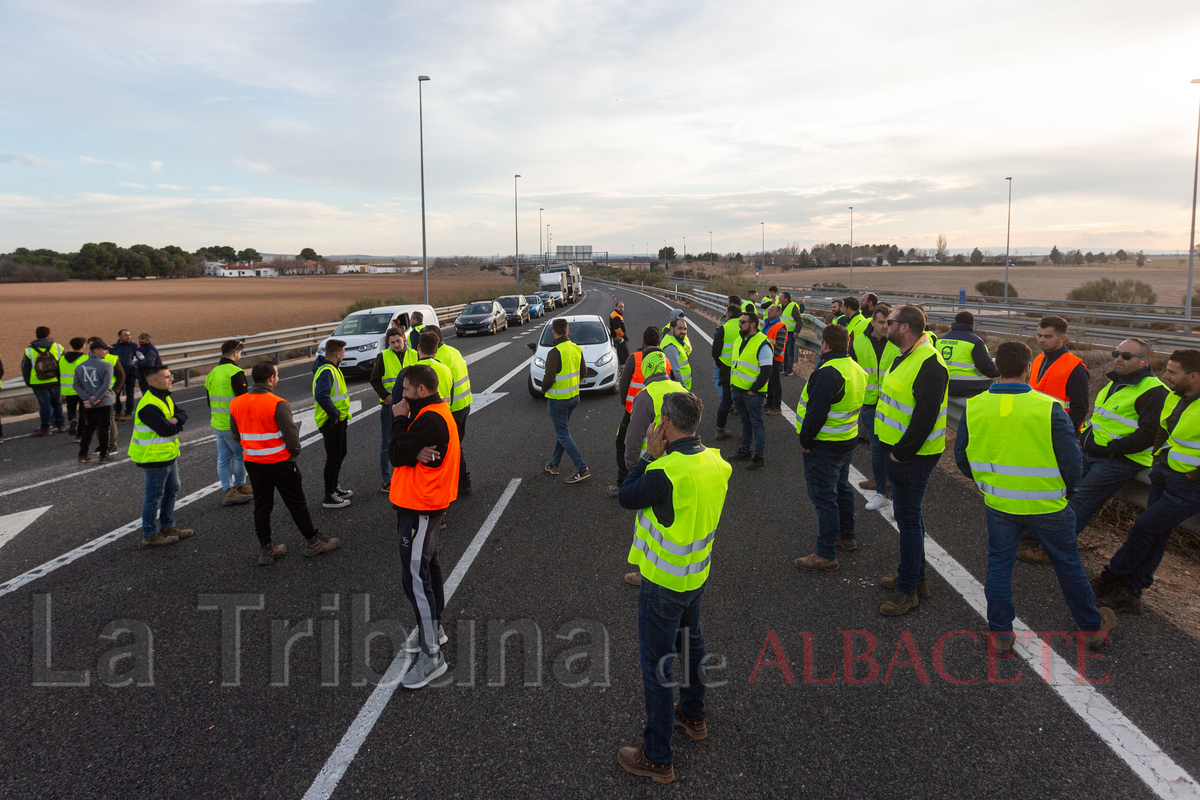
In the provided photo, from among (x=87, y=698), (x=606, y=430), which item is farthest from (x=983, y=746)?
(x=606, y=430)

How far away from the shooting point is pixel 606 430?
1018 centimetres

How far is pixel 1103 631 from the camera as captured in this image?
406 centimetres

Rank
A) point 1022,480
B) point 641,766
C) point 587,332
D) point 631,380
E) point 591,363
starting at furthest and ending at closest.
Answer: point 587,332
point 591,363
point 631,380
point 1022,480
point 641,766

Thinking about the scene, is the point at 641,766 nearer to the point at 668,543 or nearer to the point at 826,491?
the point at 668,543

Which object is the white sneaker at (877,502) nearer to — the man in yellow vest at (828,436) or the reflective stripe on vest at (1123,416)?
the man in yellow vest at (828,436)

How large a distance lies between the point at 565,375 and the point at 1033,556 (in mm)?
4872

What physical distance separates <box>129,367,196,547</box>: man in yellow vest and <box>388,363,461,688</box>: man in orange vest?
10.3 feet

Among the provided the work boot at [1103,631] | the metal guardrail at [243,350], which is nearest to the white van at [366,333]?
the metal guardrail at [243,350]

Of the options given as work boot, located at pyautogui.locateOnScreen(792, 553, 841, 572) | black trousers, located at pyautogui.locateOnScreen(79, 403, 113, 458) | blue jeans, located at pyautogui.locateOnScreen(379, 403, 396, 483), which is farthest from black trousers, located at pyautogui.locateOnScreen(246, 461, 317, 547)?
black trousers, located at pyautogui.locateOnScreen(79, 403, 113, 458)

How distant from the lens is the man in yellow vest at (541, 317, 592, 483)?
7.41 m

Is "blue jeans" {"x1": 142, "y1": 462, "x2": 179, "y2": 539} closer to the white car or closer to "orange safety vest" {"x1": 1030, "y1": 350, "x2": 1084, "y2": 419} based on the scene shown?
the white car

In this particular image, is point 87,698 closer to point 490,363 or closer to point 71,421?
point 71,421

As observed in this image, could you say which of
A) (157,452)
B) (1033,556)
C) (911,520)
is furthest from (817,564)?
(157,452)

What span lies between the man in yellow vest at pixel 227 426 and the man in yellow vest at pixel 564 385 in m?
3.34
